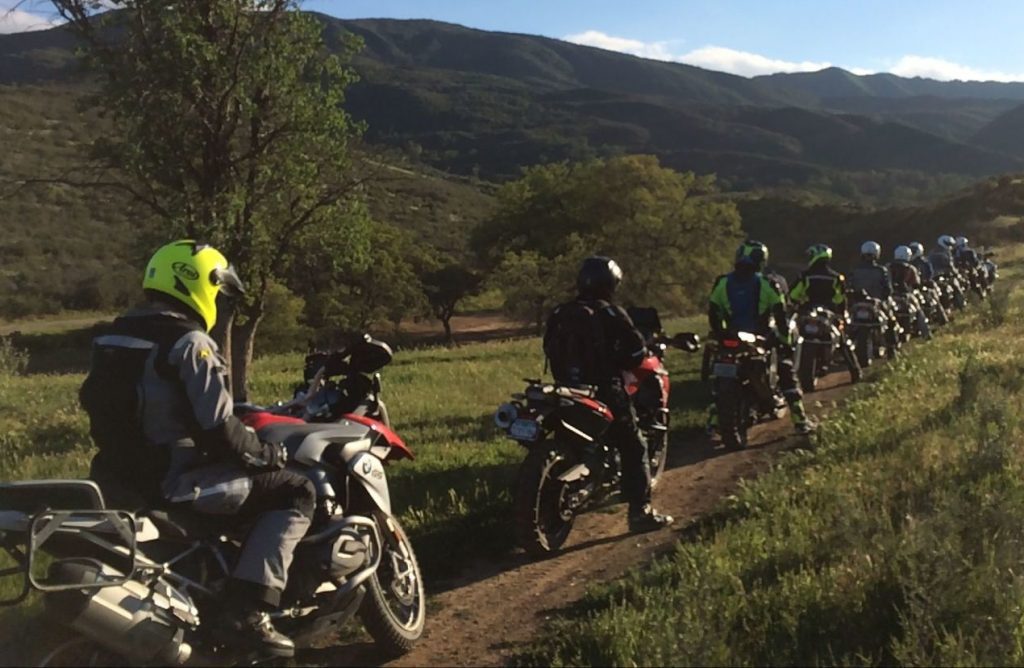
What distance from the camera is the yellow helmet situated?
426 cm

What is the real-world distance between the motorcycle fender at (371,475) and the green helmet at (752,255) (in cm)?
636

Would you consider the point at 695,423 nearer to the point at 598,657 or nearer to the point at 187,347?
the point at 598,657

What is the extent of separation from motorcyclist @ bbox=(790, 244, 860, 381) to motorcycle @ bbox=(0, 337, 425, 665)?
9.65 metres

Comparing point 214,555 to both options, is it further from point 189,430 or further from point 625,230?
point 625,230

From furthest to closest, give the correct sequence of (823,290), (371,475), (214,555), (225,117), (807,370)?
(823,290), (807,370), (225,117), (371,475), (214,555)

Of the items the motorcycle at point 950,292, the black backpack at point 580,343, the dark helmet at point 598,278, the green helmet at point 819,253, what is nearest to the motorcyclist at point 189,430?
the black backpack at point 580,343

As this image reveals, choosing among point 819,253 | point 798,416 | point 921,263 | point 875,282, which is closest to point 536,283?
point 921,263

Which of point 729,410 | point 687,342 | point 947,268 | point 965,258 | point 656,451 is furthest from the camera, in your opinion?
point 965,258

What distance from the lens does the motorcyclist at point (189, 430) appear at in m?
4.11

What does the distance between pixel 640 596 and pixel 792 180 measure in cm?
19609

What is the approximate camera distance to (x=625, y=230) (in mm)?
49312

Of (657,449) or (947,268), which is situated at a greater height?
(947,268)

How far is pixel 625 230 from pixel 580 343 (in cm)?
4299

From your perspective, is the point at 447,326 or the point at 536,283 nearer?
the point at 536,283
